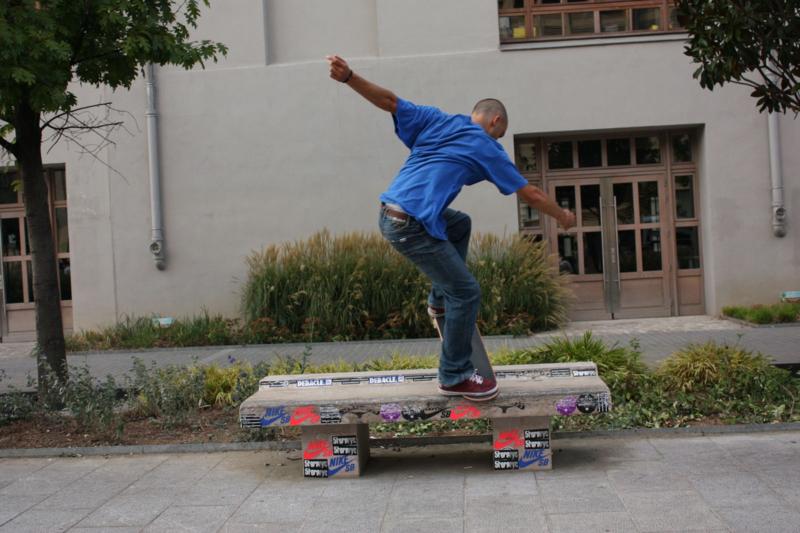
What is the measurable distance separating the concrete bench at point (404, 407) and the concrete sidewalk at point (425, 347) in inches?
171

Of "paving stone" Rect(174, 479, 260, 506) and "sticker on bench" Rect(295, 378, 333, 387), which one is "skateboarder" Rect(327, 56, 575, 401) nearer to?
"sticker on bench" Rect(295, 378, 333, 387)

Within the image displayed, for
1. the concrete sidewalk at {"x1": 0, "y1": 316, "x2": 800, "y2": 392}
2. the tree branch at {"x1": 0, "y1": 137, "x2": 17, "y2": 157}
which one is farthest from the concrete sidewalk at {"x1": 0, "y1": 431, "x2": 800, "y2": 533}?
the concrete sidewalk at {"x1": 0, "y1": 316, "x2": 800, "y2": 392}

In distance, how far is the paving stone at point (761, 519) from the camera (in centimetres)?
414

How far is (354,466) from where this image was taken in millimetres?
5379

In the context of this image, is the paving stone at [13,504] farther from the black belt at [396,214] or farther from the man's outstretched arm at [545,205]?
the man's outstretched arm at [545,205]

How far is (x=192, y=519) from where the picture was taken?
15.3ft

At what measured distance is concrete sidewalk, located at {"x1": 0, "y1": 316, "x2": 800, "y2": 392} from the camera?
1063 centimetres

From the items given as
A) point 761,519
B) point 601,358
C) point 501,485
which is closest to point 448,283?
point 501,485

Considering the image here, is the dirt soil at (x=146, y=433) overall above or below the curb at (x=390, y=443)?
above

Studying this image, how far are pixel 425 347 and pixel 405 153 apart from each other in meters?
3.87

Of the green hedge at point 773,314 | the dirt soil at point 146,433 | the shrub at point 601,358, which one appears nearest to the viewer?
the dirt soil at point 146,433

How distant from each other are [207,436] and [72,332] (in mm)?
9004

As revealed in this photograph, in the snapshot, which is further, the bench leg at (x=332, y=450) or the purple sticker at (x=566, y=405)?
the bench leg at (x=332, y=450)

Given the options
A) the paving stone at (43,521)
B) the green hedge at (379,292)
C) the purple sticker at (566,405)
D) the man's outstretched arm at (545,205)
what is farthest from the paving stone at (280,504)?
the green hedge at (379,292)
